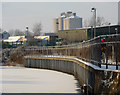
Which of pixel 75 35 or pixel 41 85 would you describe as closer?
pixel 41 85

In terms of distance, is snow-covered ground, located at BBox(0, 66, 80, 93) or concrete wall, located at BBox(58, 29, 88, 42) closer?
snow-covered ground, located at BBox(0, 66, 80, 93)

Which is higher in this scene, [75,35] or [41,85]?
[75,35]

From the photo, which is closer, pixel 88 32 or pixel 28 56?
pixel 28 56

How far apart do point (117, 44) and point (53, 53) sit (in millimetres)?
33783

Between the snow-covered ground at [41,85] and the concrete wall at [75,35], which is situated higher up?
the concrete wall at [75,35]

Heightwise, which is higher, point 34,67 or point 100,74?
point 100,74

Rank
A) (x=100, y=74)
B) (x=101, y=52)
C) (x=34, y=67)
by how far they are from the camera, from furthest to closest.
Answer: (x=34, y=67), (x=101, y=52), (x=100, y=74)

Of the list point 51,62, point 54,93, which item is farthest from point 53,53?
point 54,93

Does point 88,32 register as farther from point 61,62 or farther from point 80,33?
point 61,62

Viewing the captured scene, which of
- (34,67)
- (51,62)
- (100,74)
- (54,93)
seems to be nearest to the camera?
(100,74)

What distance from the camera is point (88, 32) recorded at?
226 ft

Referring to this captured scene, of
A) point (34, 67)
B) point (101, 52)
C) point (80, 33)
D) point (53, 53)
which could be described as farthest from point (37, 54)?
point (101, 52)

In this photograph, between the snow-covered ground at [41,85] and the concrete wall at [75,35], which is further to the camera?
the concrete wall at [75,35]

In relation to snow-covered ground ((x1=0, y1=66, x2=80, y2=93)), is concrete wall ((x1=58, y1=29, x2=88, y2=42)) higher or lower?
higher
